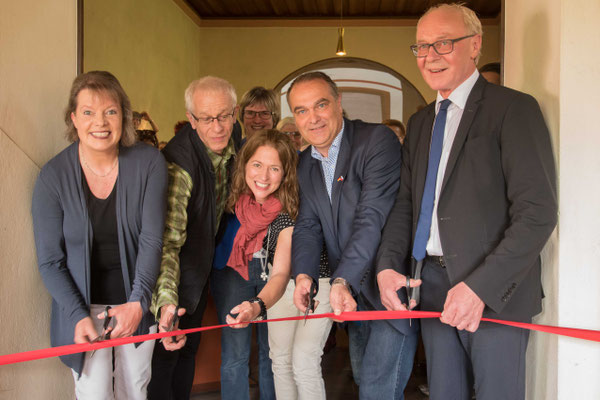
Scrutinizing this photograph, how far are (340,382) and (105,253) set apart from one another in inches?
99.1

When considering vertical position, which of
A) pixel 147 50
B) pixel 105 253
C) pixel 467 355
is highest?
pixel 147 50

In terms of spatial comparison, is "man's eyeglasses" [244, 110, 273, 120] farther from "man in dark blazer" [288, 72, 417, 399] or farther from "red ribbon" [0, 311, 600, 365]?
"red ribbon" [0, 311, 600, 365]

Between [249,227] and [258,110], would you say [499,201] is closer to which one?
[249,227]

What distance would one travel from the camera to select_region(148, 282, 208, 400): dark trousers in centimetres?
290

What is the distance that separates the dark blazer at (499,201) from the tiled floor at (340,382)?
2291mm

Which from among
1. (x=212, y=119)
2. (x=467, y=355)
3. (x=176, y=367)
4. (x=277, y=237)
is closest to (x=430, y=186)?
(x=467, y=355)

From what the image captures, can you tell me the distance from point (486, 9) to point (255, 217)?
9329 millimetres

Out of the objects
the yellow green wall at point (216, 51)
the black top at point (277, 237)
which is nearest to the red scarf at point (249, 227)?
the black top at point (277, 237)

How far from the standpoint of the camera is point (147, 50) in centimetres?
845

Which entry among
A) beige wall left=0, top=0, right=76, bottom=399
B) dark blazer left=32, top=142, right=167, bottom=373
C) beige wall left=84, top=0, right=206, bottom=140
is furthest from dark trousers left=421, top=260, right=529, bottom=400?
beige wall left=84, top=0, right=206, bottom=140

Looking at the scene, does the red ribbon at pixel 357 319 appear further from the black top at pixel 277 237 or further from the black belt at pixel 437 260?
the black top at pixel 277 237

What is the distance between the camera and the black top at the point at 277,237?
282 centimetres

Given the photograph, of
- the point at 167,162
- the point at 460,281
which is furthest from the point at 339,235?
the point at 167,162

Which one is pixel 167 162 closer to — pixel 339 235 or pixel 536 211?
pixel 339 235
